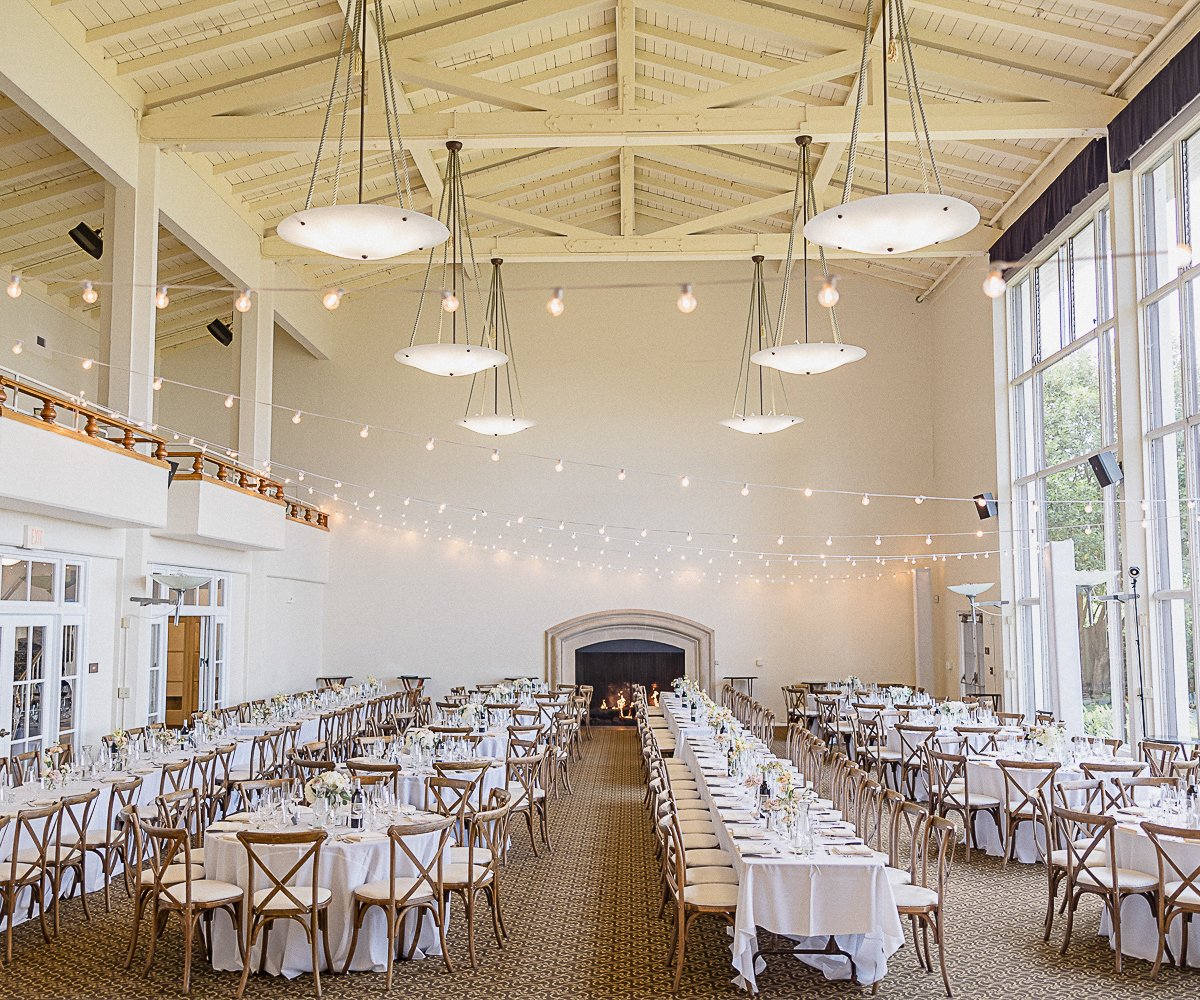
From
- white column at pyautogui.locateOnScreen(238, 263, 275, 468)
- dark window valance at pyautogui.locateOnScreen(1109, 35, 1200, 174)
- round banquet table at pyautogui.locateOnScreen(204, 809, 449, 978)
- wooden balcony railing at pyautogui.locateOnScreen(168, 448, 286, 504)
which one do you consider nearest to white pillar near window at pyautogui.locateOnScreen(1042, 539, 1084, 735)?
dark window valance at pyautogui.locateOnScreen(1109, 35, 1200, 174)

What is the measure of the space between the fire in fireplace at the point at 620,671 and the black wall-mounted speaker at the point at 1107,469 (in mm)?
8712

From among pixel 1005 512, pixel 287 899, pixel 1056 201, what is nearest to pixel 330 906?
pixel 287 899

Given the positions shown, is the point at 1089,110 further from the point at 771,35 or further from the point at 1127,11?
the point at 771,35

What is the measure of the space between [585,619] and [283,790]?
1183 centimetres

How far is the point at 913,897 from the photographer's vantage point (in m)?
5.70

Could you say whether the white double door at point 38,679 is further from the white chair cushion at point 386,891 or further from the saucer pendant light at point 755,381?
the saucer pendant light at point 755,381

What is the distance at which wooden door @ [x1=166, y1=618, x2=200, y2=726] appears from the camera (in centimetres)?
1358

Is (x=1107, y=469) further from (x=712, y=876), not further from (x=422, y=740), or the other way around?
(x=422, y=740)

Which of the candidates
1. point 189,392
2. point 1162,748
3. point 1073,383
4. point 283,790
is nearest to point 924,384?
point 1073,383

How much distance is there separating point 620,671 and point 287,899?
13.1 metres

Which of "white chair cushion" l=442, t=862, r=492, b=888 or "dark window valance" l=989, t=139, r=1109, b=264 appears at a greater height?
"dark window valance" l=989, t=139, r=1109, b=264

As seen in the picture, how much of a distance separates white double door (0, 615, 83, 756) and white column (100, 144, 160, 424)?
2.31 metres

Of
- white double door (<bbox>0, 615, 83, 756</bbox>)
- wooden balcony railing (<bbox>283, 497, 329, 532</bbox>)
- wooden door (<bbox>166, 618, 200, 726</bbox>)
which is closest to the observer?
white double door (<bbox>0, 615, 83, 756</bbox>)

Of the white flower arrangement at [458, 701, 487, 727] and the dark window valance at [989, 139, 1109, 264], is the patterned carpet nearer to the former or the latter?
the white flower arrangement at [458, 701, 487, 727]
